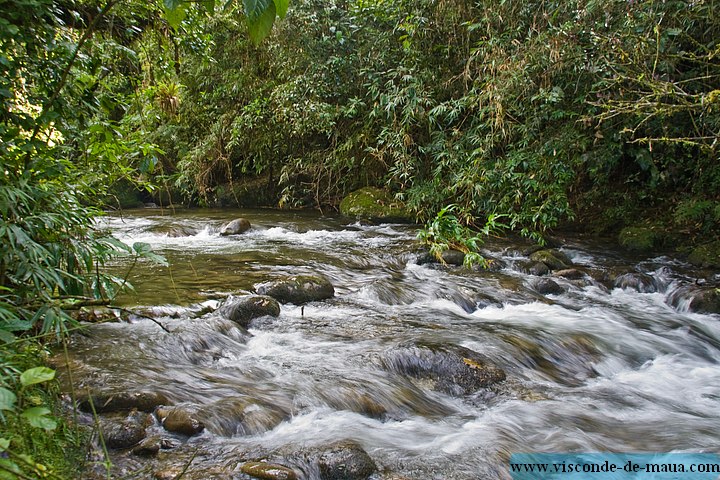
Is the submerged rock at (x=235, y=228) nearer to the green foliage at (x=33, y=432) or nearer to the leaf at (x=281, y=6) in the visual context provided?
the green foliage at (x=33, y=432)

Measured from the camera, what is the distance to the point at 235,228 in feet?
28.3

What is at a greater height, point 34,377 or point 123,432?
point 34,377

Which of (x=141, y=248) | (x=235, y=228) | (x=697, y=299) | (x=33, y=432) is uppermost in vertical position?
(x=141, y=248)

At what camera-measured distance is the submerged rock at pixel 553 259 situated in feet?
21.9

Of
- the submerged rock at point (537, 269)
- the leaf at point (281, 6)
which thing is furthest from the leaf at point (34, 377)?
the submerged rock at point (537, 269)

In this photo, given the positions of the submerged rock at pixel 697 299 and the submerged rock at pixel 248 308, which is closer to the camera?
the submerged rock at pixel 248 308

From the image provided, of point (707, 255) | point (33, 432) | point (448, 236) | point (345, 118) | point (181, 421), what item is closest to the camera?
point (33, 432)

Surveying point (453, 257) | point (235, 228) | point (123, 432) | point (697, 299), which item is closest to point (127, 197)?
point (235, 228)

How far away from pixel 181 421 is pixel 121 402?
14.0 inches

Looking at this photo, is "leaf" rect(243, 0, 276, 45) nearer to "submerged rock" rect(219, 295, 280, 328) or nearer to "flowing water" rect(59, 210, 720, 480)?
"flowing water" rect(59, 210, 720, 480)

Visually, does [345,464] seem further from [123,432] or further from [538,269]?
[538,269]

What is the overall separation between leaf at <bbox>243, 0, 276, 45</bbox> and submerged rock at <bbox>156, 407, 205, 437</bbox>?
228 cm

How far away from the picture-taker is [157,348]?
144 inches

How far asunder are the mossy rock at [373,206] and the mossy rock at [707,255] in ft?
14.3
